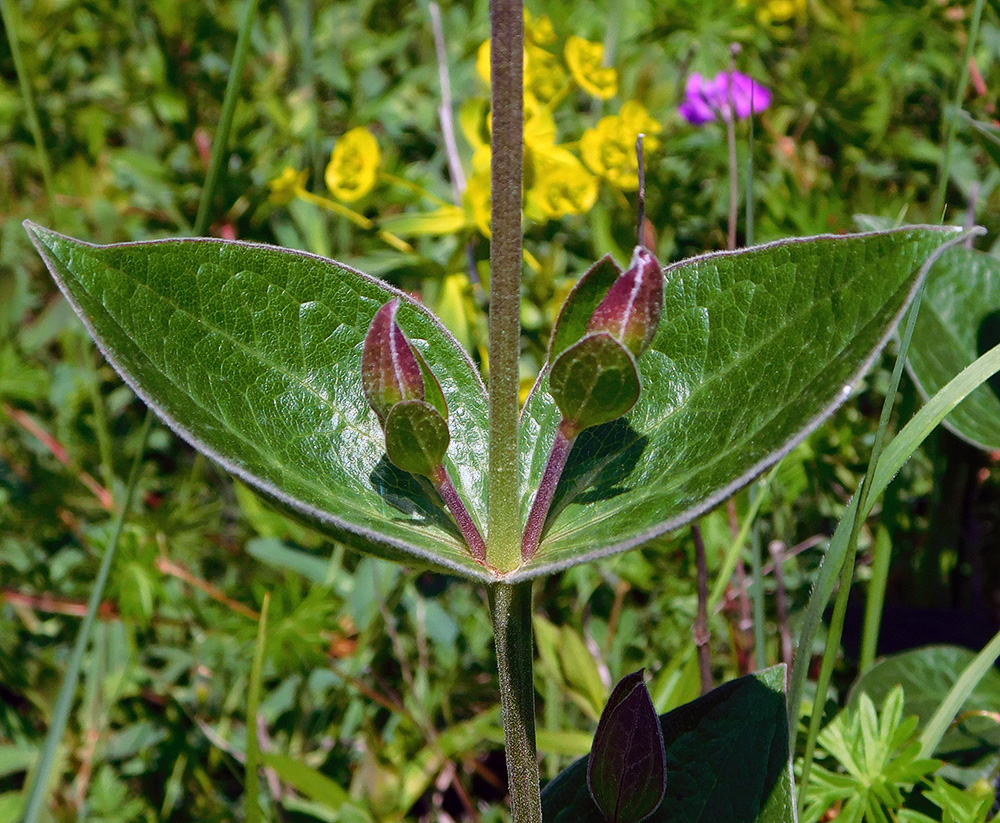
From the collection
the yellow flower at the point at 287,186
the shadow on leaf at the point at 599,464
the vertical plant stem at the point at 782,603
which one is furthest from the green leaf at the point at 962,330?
the yellow flower at the point at 287,186

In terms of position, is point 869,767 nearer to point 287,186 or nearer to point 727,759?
point 727,759

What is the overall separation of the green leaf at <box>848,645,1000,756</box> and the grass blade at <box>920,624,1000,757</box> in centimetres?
18

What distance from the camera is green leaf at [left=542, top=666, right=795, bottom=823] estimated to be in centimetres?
96

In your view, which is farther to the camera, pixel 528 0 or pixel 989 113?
pixel 528 0

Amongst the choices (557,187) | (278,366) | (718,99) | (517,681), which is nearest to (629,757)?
(517,681)

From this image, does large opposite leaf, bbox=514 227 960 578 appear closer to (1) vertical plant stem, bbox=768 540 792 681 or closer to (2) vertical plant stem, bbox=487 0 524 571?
(2) vertical plant stem, bbox=487 0 524 571

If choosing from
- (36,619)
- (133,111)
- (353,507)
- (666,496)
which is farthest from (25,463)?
(666,496)

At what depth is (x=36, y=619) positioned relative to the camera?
1.87 m

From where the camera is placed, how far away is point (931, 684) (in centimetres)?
134

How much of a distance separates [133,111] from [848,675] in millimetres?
2181

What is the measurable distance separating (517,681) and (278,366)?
1.23ft

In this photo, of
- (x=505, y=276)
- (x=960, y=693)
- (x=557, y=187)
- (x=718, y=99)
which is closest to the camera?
(x=505, y=276)

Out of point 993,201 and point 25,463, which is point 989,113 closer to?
point 993,201

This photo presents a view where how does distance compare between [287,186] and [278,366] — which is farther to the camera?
[287,186]
